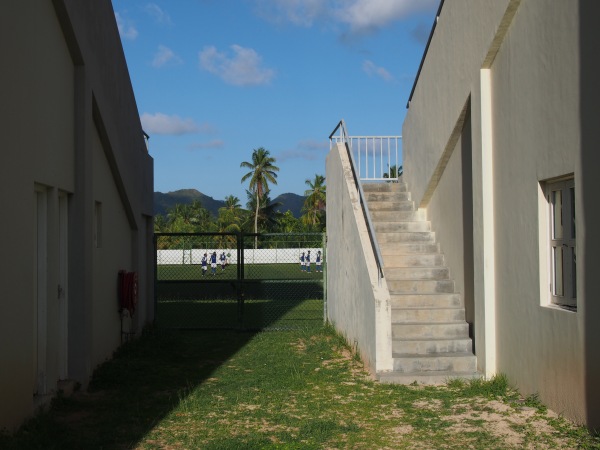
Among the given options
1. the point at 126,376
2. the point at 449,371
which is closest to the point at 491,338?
the point at 449,371

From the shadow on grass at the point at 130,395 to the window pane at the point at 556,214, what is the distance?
13.2 ft

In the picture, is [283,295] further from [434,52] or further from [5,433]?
[5,433]

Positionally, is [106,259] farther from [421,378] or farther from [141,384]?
[421,378]

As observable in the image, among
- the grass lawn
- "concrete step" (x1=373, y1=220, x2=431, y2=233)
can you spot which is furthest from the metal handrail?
the grass lawn

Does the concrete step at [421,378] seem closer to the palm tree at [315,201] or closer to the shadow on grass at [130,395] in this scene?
the shadow on grass at [130,395]

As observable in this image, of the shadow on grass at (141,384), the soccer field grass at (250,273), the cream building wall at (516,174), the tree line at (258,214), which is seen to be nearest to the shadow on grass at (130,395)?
the shadow on grass at (141,384)

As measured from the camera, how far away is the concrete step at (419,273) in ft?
31.7

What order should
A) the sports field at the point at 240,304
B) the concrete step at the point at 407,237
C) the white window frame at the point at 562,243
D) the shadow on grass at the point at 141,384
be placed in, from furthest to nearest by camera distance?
the sports field at the point at 240,304
the concrete step at the point at 407,237
the white window frame at the point at 562,243
the shadow on grass at the point at 141,384

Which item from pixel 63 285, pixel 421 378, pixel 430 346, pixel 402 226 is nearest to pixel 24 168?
pixel 63 285

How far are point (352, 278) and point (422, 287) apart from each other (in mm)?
1119

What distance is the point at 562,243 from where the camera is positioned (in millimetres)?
6164

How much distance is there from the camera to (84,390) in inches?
298

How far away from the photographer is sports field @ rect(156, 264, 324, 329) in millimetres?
13703

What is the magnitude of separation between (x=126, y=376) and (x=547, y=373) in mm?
4851
